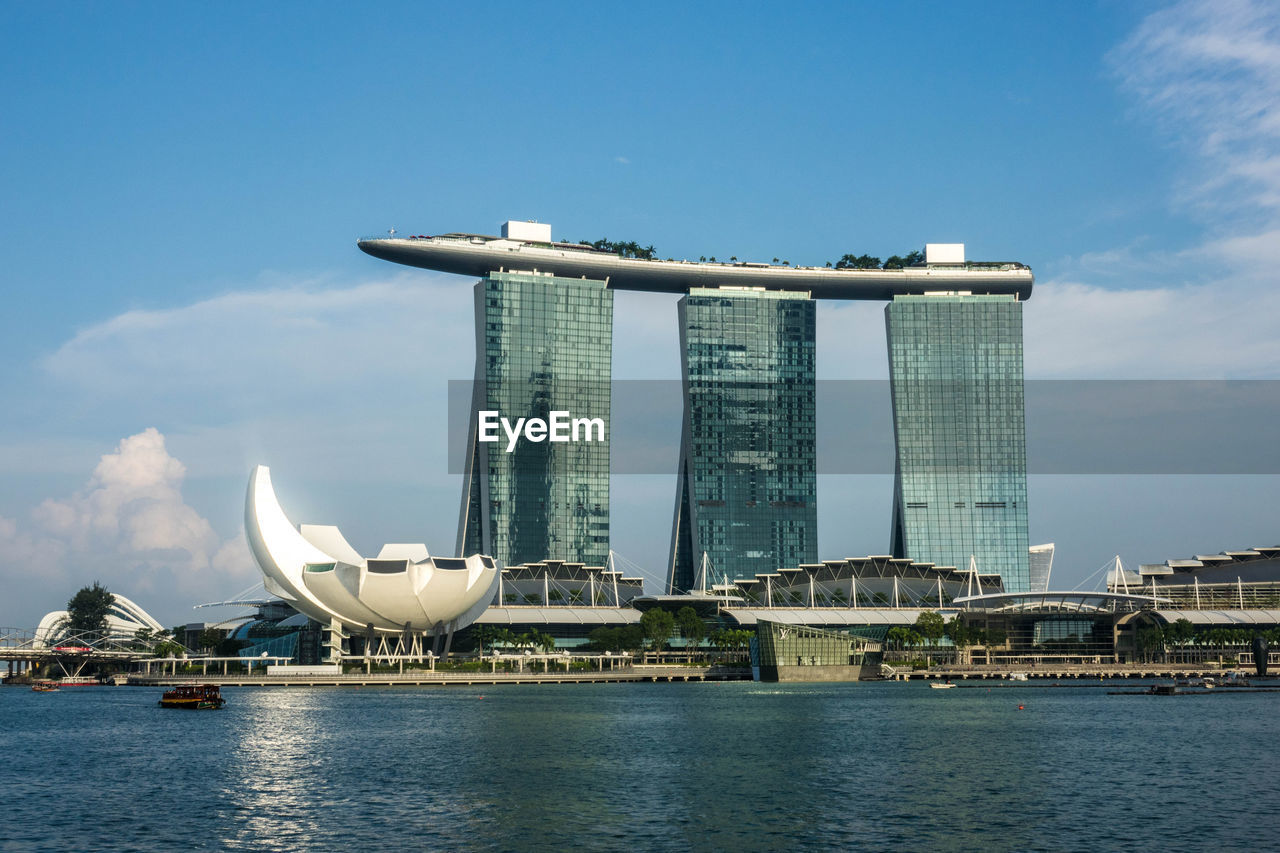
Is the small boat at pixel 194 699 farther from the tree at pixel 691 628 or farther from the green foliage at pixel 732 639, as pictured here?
the tree at pixel 691 628

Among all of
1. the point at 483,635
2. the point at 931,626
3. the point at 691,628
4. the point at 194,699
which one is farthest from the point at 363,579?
the point at 931,626

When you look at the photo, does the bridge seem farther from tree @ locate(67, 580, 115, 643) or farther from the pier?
→ the pier

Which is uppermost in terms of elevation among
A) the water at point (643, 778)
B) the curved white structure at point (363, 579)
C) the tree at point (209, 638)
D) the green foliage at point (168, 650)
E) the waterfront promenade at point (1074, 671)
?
the curved white structure at point (363, 579)

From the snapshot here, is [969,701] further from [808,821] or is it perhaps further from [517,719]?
[808,821]

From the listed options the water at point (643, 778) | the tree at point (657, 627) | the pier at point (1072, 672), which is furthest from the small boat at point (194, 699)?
the pier at point (1072, 672)

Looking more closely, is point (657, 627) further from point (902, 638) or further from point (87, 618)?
point (87, 618)

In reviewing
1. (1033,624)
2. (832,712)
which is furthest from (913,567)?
(832,712)
